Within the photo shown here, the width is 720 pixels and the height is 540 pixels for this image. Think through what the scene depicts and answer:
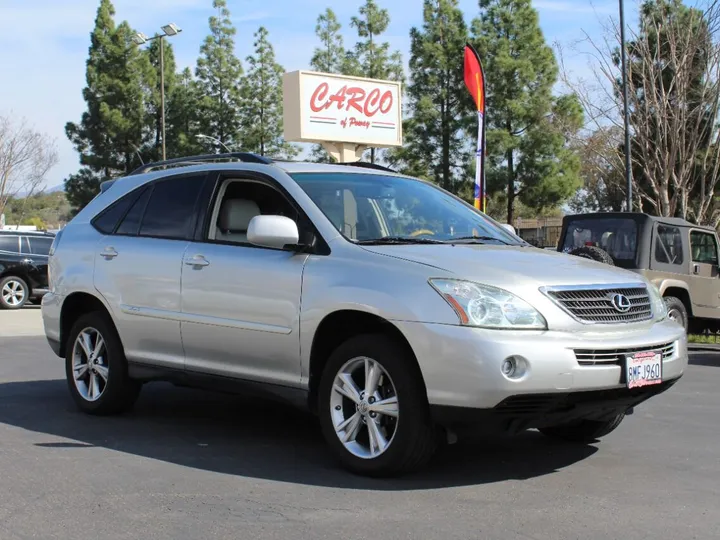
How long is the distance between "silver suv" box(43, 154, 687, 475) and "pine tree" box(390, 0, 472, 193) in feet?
127

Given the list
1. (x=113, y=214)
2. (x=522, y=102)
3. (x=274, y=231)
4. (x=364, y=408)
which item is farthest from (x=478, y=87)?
(x=522, y=102)

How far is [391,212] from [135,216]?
6.87 ft

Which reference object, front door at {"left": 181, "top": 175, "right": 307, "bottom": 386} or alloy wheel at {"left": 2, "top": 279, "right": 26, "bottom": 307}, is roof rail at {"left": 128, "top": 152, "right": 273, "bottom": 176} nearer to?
front door at {"left": 181, "top": 175, "right": 307, "bottom": 386}

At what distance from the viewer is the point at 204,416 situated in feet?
23.2

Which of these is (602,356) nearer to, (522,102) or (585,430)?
(585,430)

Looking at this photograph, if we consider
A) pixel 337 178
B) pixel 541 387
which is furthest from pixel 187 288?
pixel 541 387

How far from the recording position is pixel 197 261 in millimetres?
6090

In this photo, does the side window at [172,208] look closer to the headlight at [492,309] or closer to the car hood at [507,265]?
the car hood at [507,265]

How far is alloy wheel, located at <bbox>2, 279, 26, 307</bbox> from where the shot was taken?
20109 millimetres

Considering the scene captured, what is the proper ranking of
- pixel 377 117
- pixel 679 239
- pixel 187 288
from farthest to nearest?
pixel 377 117 < pixel 679 239 < pixel 187 288

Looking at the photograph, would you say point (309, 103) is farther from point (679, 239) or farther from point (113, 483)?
point (113, 483)

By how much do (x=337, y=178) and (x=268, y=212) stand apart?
1.68 ft

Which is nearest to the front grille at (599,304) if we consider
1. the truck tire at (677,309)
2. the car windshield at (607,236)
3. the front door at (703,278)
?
the car windshield at (607,236)

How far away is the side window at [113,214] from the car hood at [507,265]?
251 centimetres
